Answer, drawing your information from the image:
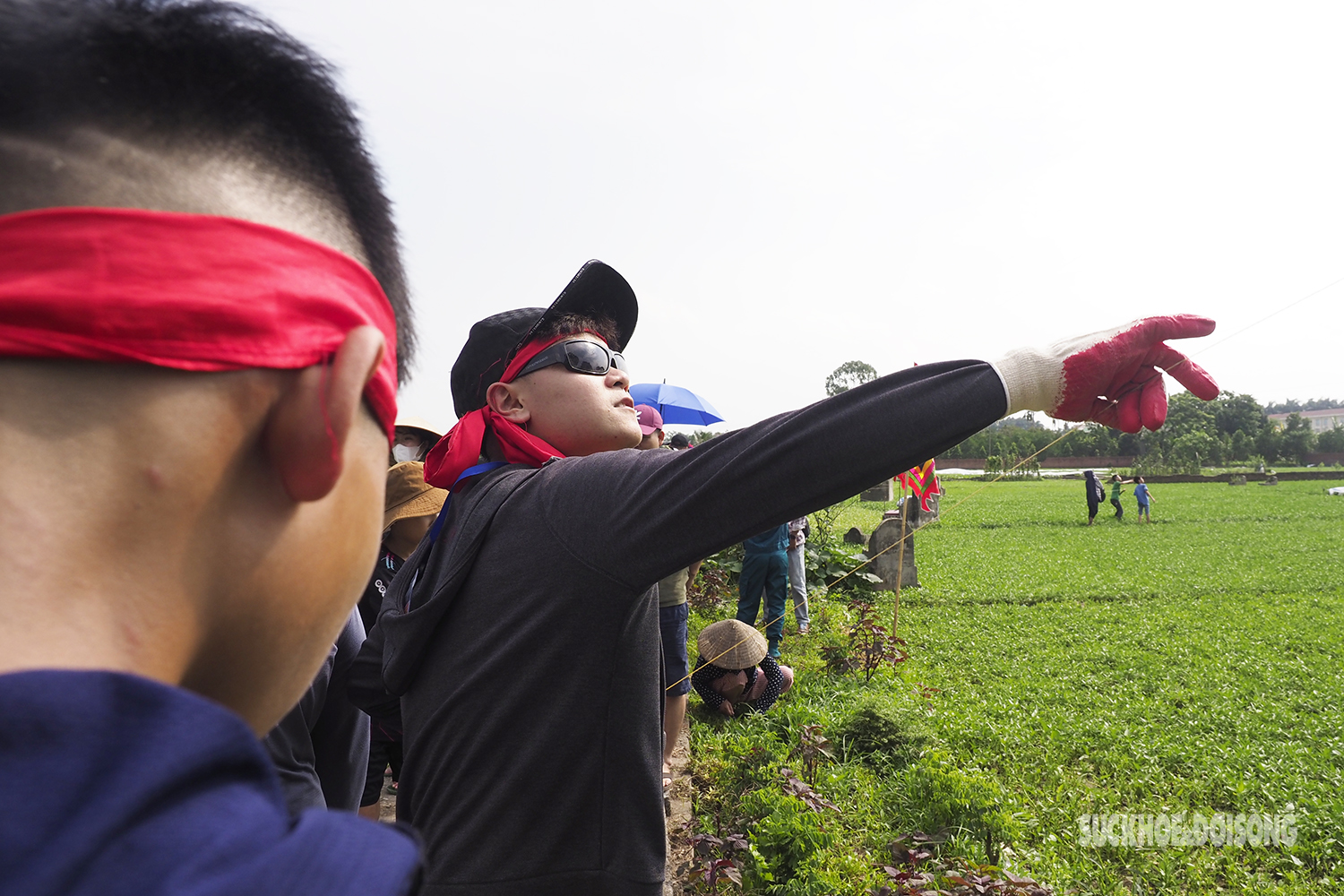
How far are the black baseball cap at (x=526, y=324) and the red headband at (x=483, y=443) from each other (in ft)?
0.17

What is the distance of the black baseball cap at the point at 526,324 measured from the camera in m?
1.82

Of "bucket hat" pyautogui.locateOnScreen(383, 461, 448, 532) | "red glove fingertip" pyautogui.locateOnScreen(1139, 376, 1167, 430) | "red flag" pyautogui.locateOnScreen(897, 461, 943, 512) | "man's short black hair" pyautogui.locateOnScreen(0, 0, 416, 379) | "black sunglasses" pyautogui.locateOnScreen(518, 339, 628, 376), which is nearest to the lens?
"man's short black hair" pyautogui.locateOnScreen(0, 0, 416, 379)

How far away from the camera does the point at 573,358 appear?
1775 millimetres

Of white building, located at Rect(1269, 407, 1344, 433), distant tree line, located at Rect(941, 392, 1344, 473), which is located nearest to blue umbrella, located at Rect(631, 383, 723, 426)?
distant tree line, located at Rect(941, 392, 1344, 473)

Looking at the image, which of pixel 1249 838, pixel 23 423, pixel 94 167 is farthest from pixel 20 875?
pixel 1249 838

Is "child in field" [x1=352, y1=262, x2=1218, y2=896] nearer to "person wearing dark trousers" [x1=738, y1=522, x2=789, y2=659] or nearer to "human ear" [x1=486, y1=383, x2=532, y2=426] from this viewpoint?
"human ear" [x1=486, y1=383, x2=532, y2=426]

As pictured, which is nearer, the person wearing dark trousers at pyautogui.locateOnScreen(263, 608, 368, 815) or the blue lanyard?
the blue lanyard

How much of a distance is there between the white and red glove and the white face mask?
3.75 metres

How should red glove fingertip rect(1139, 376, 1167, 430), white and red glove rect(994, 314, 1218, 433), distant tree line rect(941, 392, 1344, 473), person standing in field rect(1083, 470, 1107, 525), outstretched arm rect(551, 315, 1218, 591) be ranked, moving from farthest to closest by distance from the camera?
distant tree line rect(941, 392, 1344, 473)
person standing in field rect(1083, 470, 1107, 525)
red glove fingertip rect(1139, 376, 1167, 430)
white and red glove rect(994, 314, 1218, 433)
outstretched arm rect(551, 315, 1218, 591)

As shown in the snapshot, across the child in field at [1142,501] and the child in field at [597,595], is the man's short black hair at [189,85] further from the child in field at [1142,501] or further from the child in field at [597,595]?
the child in field at [1142,501]

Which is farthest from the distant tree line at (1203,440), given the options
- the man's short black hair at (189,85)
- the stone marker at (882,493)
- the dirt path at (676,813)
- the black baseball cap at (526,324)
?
the man's short black hair at (189,85)

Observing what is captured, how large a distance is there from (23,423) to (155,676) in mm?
174

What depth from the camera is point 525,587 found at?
1299 millimetres

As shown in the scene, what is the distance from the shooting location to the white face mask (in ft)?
14.4
